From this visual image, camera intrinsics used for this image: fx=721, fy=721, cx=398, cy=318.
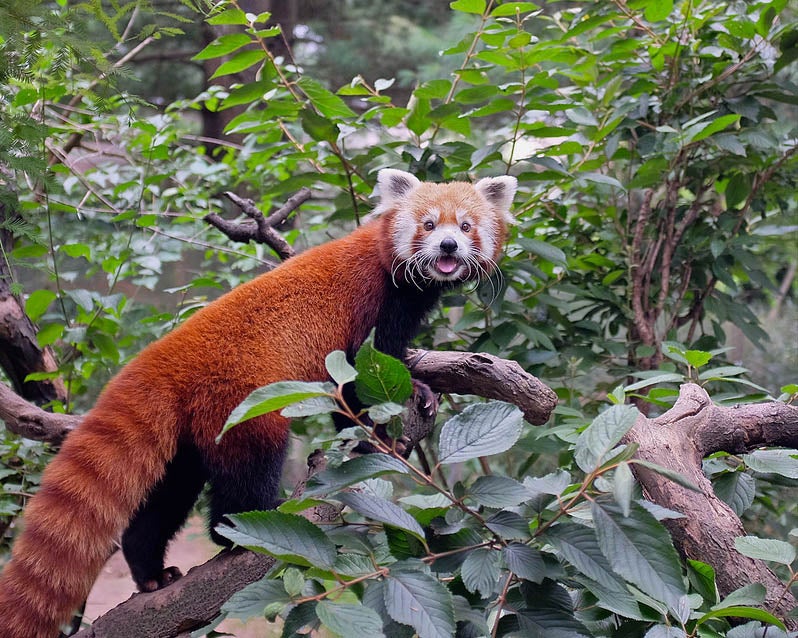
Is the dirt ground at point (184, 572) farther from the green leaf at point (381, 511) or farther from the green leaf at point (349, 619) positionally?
the green leaf at point (349, 619)

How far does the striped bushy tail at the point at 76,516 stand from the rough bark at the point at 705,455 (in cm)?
132

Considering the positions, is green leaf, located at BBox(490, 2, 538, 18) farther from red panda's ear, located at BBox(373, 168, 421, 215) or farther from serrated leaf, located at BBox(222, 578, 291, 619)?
serrated leaf, located at BBox(222, 578, 291, 619)

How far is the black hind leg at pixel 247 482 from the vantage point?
6.75 ft

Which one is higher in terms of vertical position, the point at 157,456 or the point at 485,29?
the point at 485,29

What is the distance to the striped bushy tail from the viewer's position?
174 cm

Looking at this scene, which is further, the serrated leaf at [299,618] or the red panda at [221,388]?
the red panda at [221,388]

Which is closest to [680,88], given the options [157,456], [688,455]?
[688,455]

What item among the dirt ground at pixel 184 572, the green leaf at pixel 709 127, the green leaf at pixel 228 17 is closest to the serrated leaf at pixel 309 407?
the green leaf at pixel 228 17

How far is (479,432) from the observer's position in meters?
1.34

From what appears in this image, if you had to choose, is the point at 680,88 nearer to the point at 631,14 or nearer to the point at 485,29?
the point at 631,14

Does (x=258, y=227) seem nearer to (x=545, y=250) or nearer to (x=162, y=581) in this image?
(x=545, y=250)

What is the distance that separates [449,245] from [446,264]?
71 mm

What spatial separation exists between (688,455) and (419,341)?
1.65 meters

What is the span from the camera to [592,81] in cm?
325
